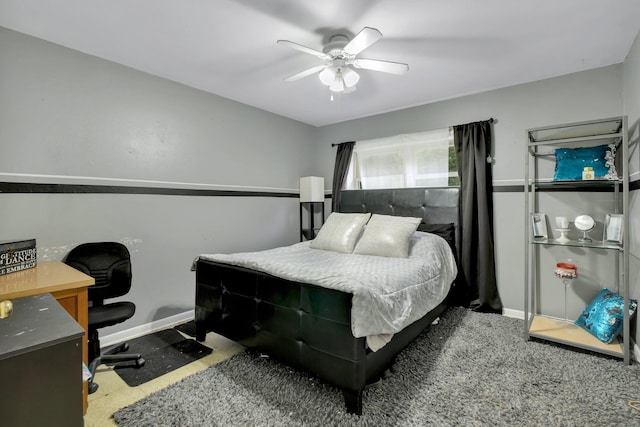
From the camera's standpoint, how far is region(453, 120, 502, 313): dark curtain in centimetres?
307

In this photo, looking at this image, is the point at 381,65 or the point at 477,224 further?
the point at 477,224

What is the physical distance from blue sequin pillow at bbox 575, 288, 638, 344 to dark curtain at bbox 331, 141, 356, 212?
110 inches

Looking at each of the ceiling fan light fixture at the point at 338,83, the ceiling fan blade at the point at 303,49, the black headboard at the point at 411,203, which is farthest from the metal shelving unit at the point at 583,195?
the ceiling fan blade at the point at 303,49

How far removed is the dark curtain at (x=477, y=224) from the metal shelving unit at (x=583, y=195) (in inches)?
14.1

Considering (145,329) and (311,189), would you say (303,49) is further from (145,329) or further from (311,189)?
(145,329)

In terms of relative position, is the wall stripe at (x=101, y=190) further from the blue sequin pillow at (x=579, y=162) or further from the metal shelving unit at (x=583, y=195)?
the blue sequin pillow at (x=579, y=162)

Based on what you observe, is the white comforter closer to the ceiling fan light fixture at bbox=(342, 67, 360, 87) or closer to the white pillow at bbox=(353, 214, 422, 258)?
the white pillow at bbox=(353, 214, 422, 258)

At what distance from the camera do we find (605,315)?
7.64 ft

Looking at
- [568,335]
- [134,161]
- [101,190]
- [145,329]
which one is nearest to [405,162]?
[568,335]

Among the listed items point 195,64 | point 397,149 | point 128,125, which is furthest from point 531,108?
point 128,125

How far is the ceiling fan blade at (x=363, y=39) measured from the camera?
5.62 feet

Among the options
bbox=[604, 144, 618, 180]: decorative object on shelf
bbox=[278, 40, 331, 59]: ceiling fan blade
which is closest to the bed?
bbox=[278, 40, 331, 59]: ceiling fan blade

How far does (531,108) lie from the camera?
295 cm

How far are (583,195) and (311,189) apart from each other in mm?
2857
